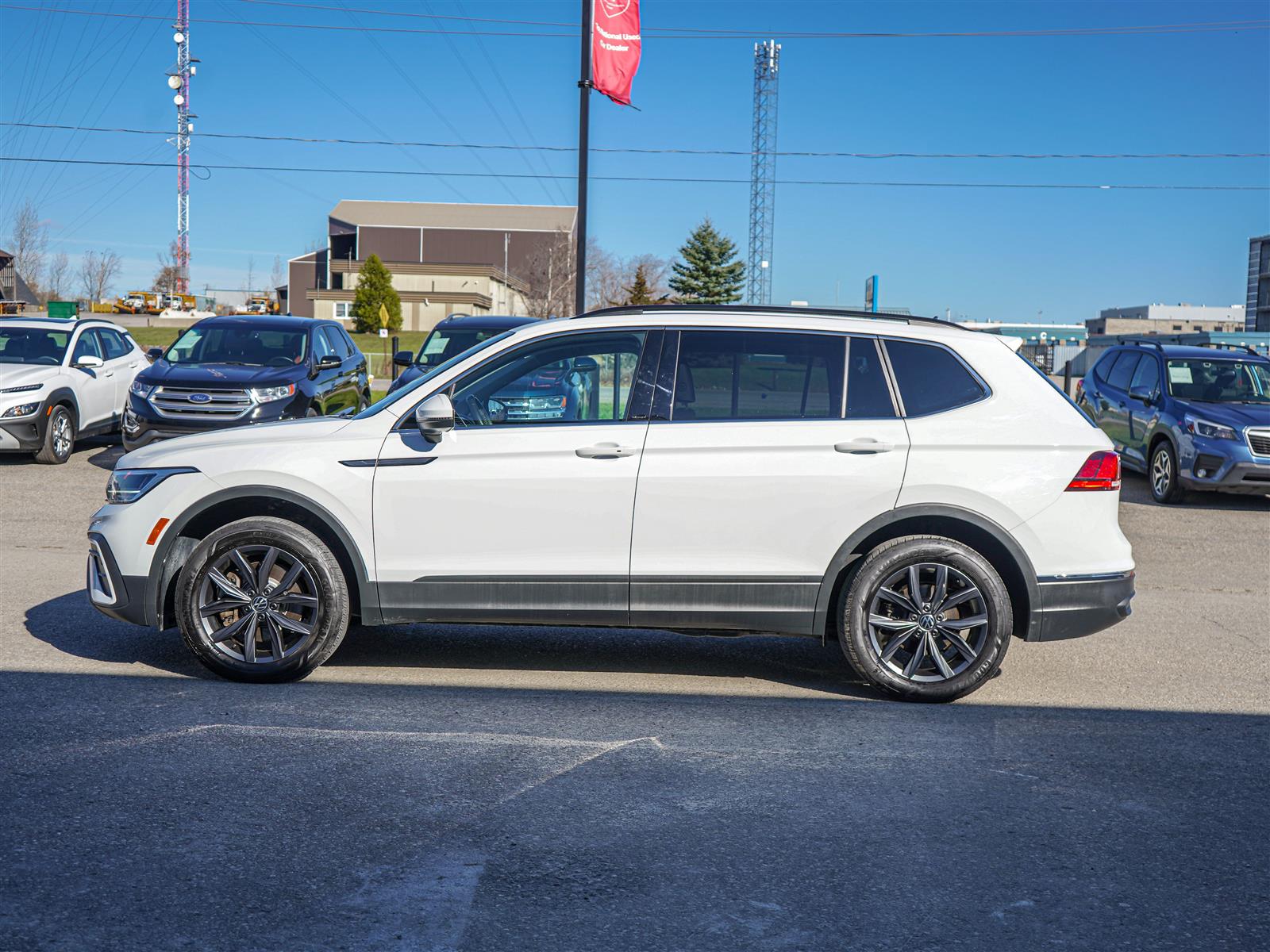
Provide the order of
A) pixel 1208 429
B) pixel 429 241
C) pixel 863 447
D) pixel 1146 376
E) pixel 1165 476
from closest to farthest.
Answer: pixel 863 447, pixel 1208 429, pixel 1165 476, pixel 1146 376, pixel 429 241

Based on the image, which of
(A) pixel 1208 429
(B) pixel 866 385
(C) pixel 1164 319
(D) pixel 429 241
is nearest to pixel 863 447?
(B) pixel 866 385

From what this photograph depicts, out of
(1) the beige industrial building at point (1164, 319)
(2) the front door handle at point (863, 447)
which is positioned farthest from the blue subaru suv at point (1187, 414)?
(1) the beige industrial building at point (1164, 319)

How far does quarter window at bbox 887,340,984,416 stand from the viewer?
590 centimetres

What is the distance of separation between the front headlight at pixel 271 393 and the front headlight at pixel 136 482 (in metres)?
7.94

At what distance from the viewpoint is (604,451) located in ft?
18.8

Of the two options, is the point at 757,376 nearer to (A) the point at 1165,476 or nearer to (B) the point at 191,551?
(B) the point at 191,551

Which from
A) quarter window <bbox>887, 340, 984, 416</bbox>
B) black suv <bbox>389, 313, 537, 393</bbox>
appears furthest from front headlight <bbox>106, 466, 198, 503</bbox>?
black suv <bbox>389, 313, 537, 393</bbox>

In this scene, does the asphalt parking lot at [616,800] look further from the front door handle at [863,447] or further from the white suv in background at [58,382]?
the white suv in background at [58,382]

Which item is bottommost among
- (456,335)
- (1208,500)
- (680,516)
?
(1208,500)

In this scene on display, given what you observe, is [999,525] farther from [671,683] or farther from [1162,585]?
[1162,585]

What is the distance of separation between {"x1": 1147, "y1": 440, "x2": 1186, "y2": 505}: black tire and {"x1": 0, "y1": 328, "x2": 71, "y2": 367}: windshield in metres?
13.3

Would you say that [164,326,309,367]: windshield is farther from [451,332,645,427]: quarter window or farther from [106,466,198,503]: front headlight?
[451,332,645,427]: quarter window

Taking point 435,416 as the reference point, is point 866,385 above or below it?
above

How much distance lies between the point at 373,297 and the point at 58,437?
2544 inches
